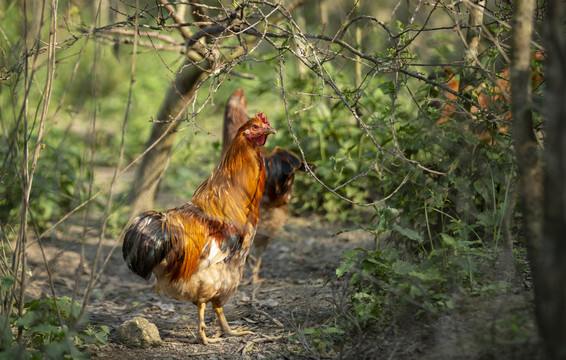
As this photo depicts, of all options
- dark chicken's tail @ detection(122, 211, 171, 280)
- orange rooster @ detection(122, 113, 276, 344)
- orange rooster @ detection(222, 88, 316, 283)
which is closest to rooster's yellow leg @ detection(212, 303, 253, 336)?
orange rooster @ detection(122, 113, 276, 344)

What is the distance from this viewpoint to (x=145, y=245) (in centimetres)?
343

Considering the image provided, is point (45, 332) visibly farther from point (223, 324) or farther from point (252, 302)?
point (252, 302)

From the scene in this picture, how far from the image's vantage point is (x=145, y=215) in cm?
357

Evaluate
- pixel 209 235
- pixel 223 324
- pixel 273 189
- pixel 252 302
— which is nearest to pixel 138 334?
pixel 223 324

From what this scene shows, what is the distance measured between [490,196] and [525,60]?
6.02 feet

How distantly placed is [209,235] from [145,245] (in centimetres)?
54

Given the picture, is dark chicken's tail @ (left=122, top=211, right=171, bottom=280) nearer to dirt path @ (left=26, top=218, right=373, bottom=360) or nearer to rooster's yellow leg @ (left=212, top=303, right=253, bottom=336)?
dirt path @ (left=26, top=218, right=373, bottom=360)

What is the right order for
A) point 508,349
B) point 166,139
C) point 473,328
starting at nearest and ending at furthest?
point 508,349 → point 473,328 → point 166,139

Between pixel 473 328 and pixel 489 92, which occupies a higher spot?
pixel 489 92

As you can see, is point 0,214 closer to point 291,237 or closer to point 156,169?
point 156,169

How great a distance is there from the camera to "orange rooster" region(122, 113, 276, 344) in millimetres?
3498

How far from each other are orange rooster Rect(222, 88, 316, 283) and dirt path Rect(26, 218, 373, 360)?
33 centimetres

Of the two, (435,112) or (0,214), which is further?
(0,214)

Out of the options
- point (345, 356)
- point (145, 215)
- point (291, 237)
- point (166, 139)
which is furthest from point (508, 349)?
point (166, 139)
